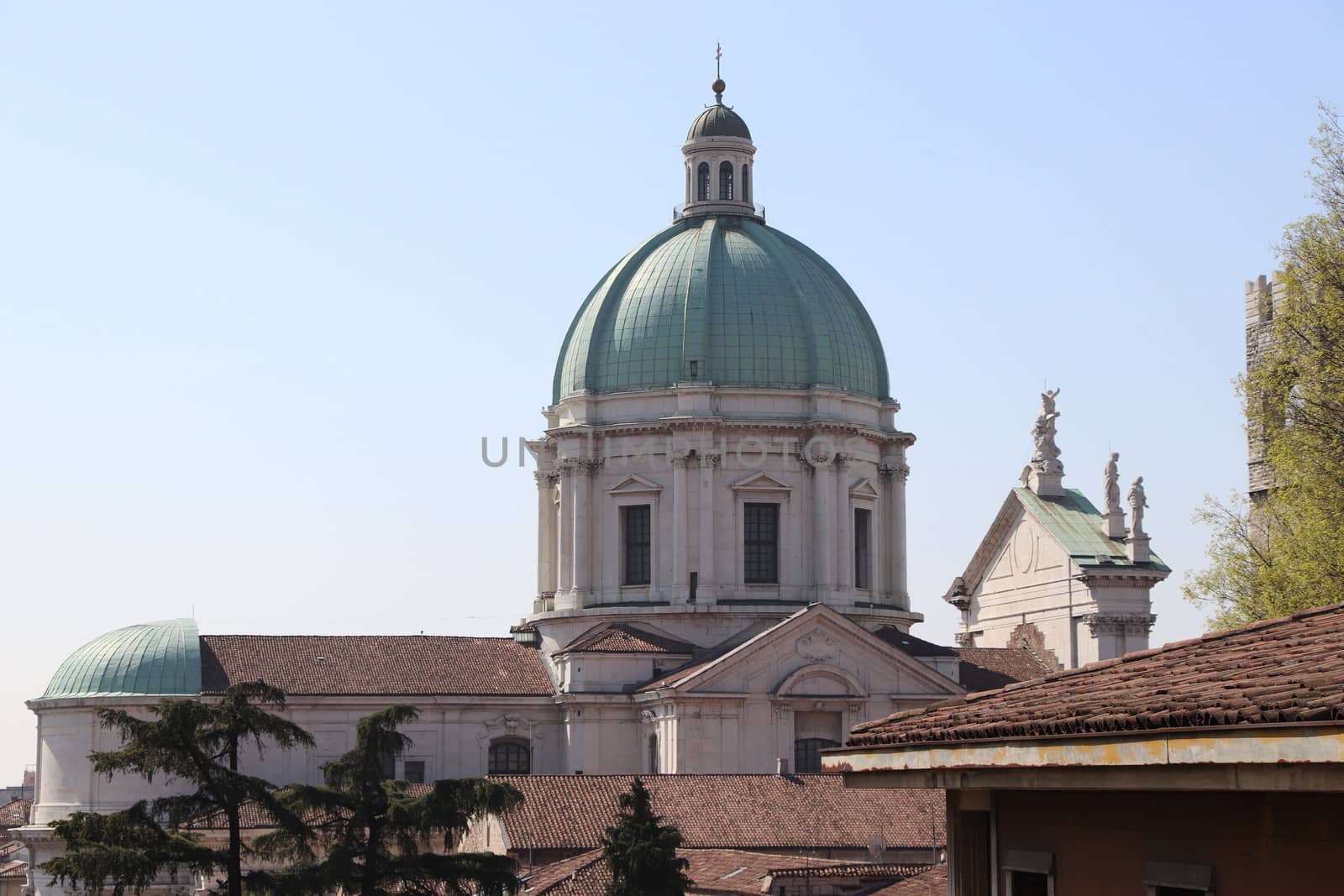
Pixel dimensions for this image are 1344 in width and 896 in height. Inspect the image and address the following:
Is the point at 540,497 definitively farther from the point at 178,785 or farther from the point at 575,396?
the point at 178,785

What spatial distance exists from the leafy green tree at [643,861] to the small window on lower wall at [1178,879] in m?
29.3

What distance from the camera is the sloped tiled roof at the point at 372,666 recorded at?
65.2 meters

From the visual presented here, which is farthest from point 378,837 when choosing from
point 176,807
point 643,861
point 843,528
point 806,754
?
point 843,528

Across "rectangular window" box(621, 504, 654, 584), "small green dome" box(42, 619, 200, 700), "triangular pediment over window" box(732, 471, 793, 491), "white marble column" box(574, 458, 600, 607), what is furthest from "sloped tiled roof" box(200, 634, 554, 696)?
"triangular pediment over window" box(732, 471, 793, 491)

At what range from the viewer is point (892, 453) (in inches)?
2751

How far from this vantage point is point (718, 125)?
7212 cm

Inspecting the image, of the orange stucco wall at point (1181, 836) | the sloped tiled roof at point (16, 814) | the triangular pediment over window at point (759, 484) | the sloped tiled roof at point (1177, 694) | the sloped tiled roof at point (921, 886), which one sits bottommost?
the sloped tiled roof at point (921, 886)

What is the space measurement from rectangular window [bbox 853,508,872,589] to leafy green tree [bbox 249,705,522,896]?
28156 mm

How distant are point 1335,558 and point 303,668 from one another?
43810 mm

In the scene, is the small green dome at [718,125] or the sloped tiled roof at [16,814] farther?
the sloped tiled roof at [16,814]

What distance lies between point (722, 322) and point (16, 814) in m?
43.7

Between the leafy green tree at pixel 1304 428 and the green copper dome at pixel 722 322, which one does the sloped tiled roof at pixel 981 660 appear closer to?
the green copper dome at pixel 722 322

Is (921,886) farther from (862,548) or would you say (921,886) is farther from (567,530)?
(567,530)

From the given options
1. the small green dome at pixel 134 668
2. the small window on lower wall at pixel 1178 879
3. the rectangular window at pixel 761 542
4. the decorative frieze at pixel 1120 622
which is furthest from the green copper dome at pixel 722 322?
the small window on lower wall at pixel 1178 879
